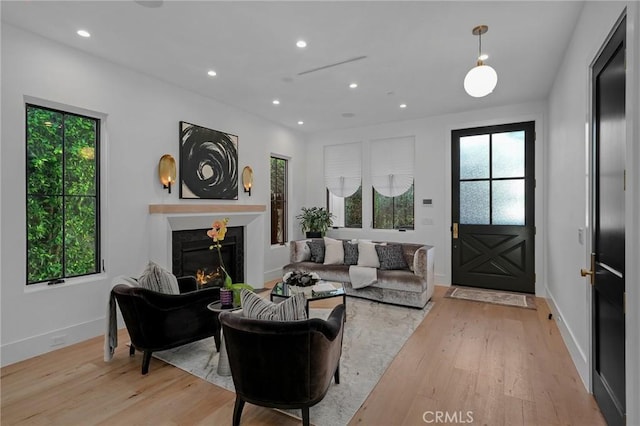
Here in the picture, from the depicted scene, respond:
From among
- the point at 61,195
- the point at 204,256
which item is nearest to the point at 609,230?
the point at 204,256

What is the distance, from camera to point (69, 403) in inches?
91.9

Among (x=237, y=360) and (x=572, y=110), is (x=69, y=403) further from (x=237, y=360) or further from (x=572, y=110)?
(x=572, y=110)

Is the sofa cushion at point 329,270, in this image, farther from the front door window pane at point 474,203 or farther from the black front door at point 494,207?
the front door window pane at point 474,203

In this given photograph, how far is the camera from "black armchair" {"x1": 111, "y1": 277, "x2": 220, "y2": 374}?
271 cm

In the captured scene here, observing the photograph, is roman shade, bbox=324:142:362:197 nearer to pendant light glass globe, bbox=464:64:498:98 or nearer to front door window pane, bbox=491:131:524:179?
front door window pane, bbox=491:131:524:179

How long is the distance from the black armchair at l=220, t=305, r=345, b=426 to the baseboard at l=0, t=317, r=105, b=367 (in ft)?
7.70

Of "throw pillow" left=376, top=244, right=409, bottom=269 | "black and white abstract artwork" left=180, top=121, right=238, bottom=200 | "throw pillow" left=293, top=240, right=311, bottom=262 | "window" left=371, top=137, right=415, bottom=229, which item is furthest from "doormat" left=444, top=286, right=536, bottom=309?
"black and white abstract artwork" left=180, top=121, right=238, bottom=200

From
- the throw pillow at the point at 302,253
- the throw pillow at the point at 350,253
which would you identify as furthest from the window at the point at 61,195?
the throw pillow at the point at 350,253

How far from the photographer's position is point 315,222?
650 cm

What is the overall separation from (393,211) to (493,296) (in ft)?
7.37

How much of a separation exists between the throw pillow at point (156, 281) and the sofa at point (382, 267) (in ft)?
7.43

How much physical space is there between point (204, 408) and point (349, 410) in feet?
3.31

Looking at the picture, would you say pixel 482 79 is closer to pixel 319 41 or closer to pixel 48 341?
pixel 319 41

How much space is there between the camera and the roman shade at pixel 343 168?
668 cm
